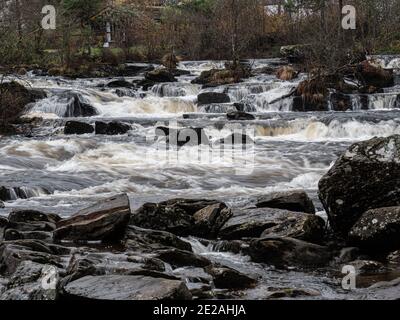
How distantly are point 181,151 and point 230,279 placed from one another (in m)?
9.96

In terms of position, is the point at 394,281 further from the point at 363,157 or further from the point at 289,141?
the point at 289,141

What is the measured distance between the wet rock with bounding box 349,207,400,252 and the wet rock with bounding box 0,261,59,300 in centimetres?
387

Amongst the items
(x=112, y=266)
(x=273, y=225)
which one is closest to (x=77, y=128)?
(x=273, y=225)

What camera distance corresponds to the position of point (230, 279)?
22.5ft

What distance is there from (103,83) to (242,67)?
6.48m

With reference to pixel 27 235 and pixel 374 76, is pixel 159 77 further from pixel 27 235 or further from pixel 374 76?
pixel 27 235

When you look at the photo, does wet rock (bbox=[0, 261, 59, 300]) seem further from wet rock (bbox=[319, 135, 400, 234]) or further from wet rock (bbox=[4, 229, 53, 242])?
wet rock (bbox=[319, 135, 400, 234])

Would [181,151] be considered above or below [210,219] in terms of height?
above

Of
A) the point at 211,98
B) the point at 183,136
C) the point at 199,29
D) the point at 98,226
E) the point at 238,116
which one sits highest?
the point at 199,29

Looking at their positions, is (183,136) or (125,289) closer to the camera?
(125,289)

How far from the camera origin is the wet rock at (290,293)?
21.0 ft

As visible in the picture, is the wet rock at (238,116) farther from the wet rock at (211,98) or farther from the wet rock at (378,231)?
the wet rock at (378,231)

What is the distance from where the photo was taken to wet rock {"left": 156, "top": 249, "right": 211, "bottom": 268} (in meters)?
7.48

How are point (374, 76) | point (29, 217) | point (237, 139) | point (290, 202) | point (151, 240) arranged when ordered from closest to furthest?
point (151, 240) < point (29, 217) < point (290, 202) < point (237, 139) < point (374, 76)
